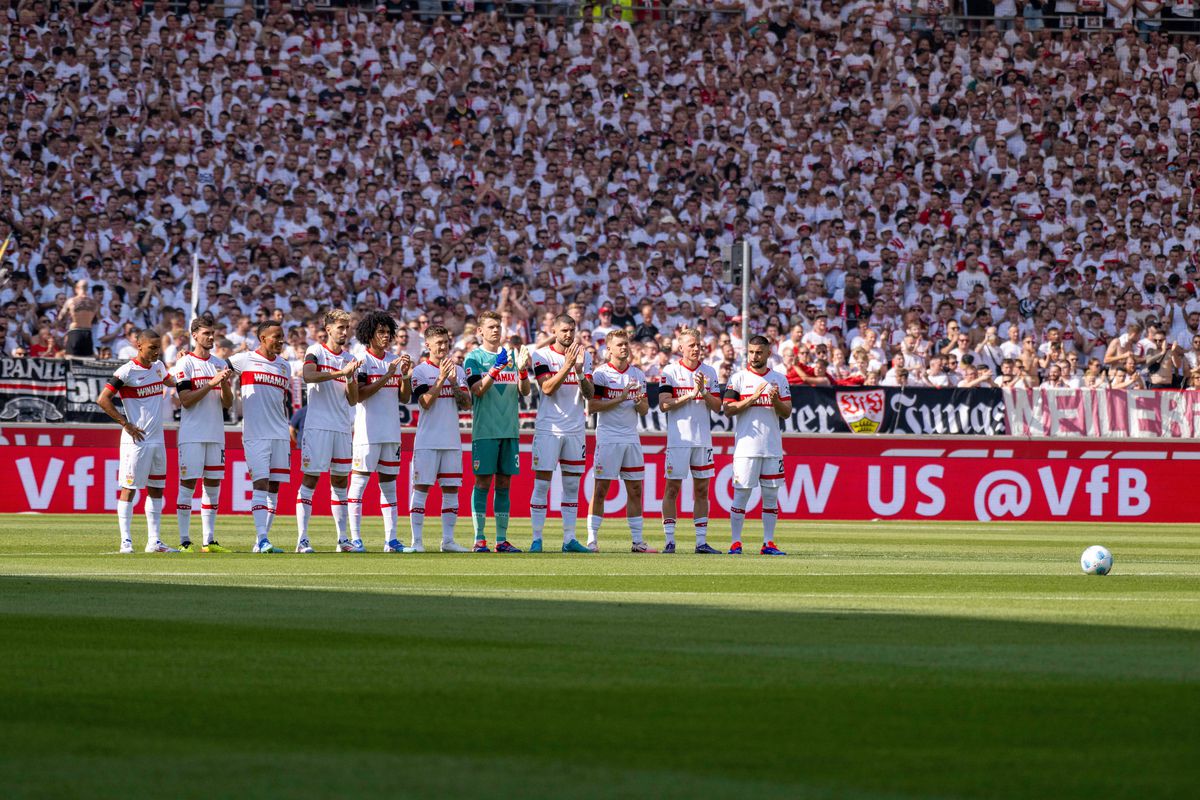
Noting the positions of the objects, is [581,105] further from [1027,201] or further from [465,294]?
[1027,201]

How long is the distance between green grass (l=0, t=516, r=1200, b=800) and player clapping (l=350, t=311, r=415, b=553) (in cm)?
399

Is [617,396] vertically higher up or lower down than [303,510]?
higher up

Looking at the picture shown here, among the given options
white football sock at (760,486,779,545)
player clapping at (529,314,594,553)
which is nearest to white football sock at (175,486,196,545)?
player clapping at (529,314,594,553)

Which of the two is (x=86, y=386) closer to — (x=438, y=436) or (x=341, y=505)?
(x=341, y=505)

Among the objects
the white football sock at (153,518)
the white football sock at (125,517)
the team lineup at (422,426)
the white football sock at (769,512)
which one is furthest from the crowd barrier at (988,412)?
the white football sock at (125,517)

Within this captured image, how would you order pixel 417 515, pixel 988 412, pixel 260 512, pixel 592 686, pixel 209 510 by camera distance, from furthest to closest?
1. pixel 988 412
2. pixel 417 515
3. pixel 209 510
4. pixel 260 512
5. pixel 592 686

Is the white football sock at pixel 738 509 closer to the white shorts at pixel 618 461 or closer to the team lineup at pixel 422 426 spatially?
the team lineup at pixel 422 426

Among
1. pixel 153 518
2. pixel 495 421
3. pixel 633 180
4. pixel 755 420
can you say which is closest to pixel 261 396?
pixel 153 518

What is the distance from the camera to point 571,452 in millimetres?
19062

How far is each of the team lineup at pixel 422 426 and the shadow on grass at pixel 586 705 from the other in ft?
24.0

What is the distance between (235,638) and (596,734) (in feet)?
11.5

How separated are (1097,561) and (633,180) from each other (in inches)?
784

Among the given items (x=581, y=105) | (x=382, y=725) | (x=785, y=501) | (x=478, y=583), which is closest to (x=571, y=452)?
(x=478, y=583)

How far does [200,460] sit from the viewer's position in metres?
18.0
